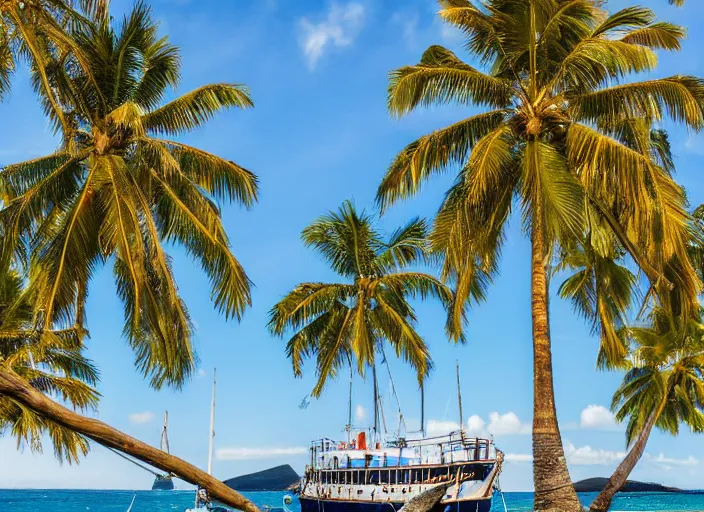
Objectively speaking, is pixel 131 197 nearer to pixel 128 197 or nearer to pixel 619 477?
pixel 128 197

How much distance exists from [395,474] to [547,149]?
14367 mm

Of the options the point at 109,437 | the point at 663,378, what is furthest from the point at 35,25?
the point at 663,378

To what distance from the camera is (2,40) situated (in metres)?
13.1

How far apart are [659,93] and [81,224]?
13493mm

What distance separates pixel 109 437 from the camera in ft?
25.6

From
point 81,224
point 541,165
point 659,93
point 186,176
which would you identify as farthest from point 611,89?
point 81,224

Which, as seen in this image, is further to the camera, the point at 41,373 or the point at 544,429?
the point at 41,373

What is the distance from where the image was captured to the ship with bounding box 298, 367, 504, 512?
24.7 meters

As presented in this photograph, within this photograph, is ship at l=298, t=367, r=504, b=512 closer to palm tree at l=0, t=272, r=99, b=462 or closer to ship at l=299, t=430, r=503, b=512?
ship at l=299, t=430, r=503, b=512

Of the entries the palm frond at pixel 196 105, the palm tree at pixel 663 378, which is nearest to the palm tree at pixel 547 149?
the palm frond at pixel 196 105

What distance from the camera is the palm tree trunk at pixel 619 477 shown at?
20.5 m

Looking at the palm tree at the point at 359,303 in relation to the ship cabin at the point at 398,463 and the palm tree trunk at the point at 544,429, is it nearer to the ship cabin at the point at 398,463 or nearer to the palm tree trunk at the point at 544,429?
the ship cabin at the point at 398,463

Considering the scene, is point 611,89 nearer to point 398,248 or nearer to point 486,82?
point 486,82

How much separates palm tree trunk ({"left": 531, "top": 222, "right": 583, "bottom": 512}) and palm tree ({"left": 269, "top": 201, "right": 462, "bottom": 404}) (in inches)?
537
